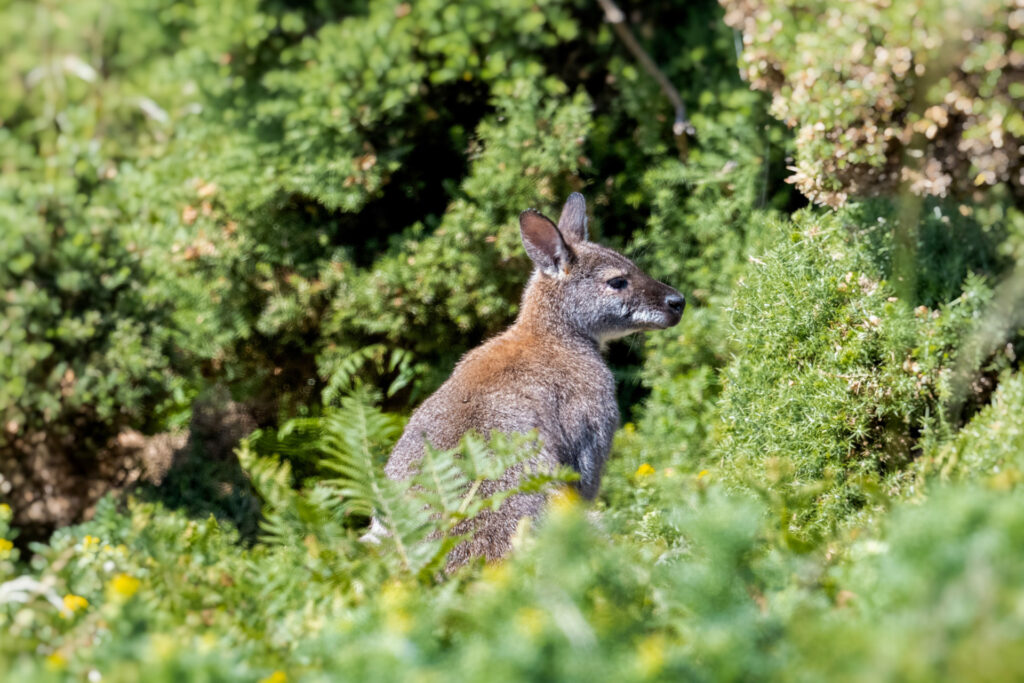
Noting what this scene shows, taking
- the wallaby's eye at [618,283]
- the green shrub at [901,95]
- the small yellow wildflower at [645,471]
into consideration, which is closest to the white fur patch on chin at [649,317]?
the wallaby's eye at [618,283]

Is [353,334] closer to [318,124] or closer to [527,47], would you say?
[318,124]

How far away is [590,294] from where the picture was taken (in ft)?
18.7

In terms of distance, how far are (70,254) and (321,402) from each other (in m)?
1.85

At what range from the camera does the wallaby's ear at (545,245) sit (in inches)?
217

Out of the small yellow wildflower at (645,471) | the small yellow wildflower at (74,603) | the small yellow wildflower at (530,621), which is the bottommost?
the small yellow wildflower at (645,471)

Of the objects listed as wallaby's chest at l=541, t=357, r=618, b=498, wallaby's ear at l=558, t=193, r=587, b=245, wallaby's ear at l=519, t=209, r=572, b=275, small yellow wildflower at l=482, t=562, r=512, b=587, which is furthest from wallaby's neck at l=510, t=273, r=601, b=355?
small yellow wildflower at l=482, t=562, r=512, b=587

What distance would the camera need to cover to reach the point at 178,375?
677 cm

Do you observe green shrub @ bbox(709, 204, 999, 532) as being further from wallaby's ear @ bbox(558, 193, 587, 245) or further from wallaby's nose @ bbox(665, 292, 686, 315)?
wallaby's ear @ bbox(558, 193, 587, 245)

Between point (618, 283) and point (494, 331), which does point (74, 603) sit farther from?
point (494, 331)

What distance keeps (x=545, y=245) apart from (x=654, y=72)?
2.41 meters

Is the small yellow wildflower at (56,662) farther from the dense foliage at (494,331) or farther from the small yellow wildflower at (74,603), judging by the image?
the small yellow wildflower at (74,603)

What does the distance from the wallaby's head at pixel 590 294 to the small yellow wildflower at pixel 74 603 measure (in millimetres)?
3060

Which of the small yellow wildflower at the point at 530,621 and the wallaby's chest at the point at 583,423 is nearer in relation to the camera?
the small yellow wildflower at the point at 530,621

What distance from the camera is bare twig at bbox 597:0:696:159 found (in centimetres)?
727
